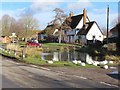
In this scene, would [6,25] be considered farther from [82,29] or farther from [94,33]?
[94,33]

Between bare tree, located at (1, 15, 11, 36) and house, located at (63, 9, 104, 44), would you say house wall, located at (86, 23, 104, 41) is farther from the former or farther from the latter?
bare tree, located at (1, 15, 11, 36)

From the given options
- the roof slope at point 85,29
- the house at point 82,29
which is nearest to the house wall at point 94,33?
the house at point 82,29

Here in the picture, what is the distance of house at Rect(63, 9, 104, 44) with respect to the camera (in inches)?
3415

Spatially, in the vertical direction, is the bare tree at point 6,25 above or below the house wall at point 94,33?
above

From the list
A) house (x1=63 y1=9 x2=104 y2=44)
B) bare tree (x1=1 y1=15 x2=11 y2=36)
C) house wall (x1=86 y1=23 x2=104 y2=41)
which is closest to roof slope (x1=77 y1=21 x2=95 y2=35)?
house (x1=63 y1=9 x2=104 y2=44)

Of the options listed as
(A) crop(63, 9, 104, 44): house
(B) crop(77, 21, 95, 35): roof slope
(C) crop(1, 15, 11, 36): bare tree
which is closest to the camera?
(A) crop(63, 9, 104, 44): house

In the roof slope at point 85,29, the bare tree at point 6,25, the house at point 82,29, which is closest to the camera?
the house at point 82,29

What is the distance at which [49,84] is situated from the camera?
1446 cm

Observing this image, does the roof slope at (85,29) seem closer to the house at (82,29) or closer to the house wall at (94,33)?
the house at (82,29)

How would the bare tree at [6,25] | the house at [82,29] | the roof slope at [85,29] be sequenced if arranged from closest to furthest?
the house at [82,29] → the roof slope at [85,29] → the bare tree at [6,25]

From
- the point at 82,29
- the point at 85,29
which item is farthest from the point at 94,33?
the point at 82,29

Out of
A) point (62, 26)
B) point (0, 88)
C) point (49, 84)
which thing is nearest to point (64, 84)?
point (49, 84)

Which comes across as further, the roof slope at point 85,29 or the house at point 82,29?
the roof slope at point 85,29

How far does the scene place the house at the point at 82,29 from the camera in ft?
285
